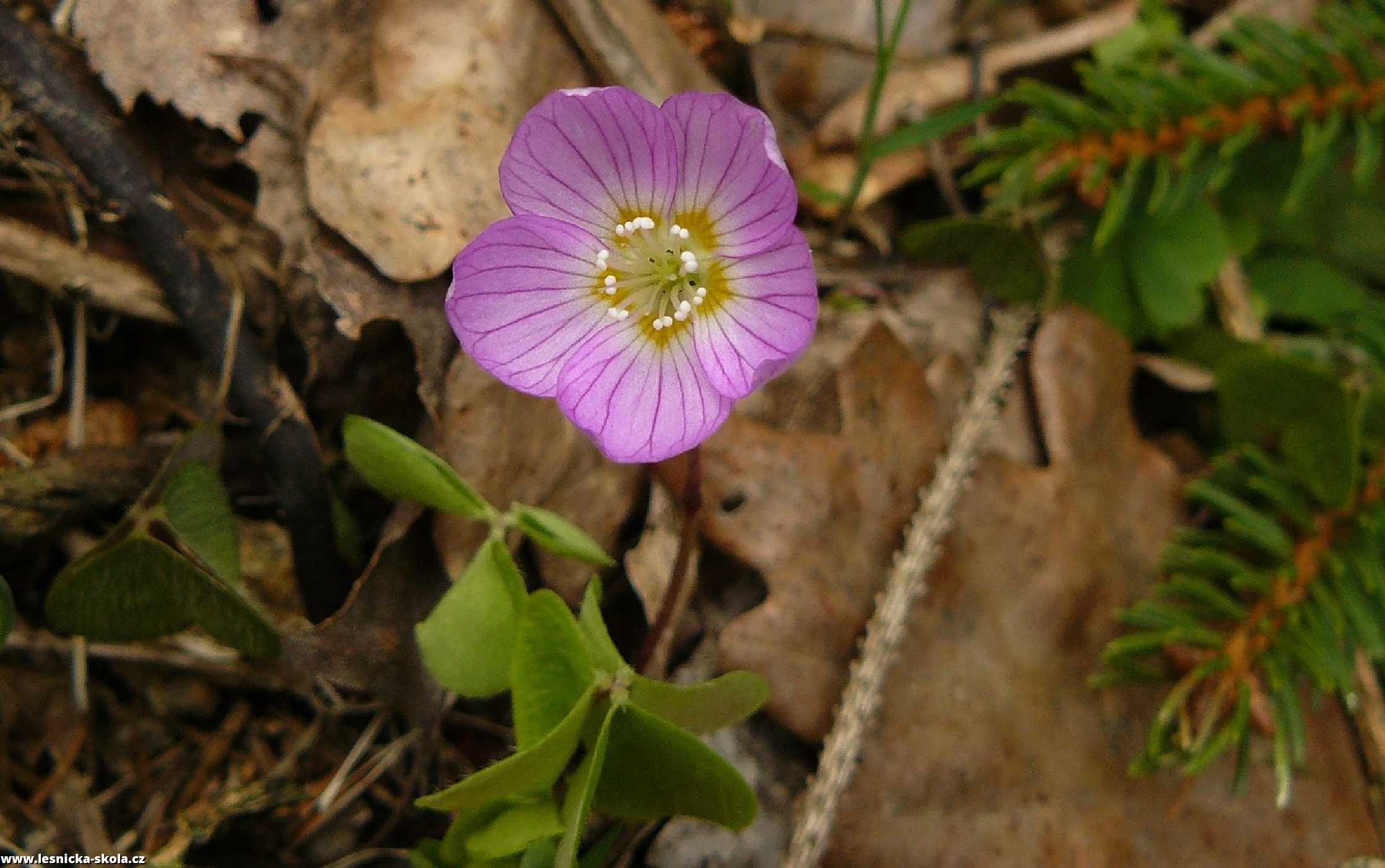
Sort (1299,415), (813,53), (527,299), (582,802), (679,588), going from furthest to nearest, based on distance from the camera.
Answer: (813,53) < (1299,415) < (679,588) < (527,299) < (582,802)

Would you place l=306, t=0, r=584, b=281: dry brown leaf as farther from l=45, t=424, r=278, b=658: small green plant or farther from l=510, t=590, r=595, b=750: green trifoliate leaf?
l=510, t=590, r=595, b=750: green trifoliate leaf

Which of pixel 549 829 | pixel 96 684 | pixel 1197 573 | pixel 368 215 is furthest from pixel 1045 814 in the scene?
pixel 96 684

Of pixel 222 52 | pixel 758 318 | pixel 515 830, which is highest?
pixel 222 52

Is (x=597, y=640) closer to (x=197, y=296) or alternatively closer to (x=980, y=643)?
(x=980, y=643)

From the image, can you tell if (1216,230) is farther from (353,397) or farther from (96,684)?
(96,684)

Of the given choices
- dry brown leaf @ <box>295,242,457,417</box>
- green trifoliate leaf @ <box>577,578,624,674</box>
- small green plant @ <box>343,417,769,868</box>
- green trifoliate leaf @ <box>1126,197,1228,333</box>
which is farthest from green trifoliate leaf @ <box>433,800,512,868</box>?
green trifoliate leaf @ <box>1126,197,1228,333</box>

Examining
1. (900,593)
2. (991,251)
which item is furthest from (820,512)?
(991,251)
